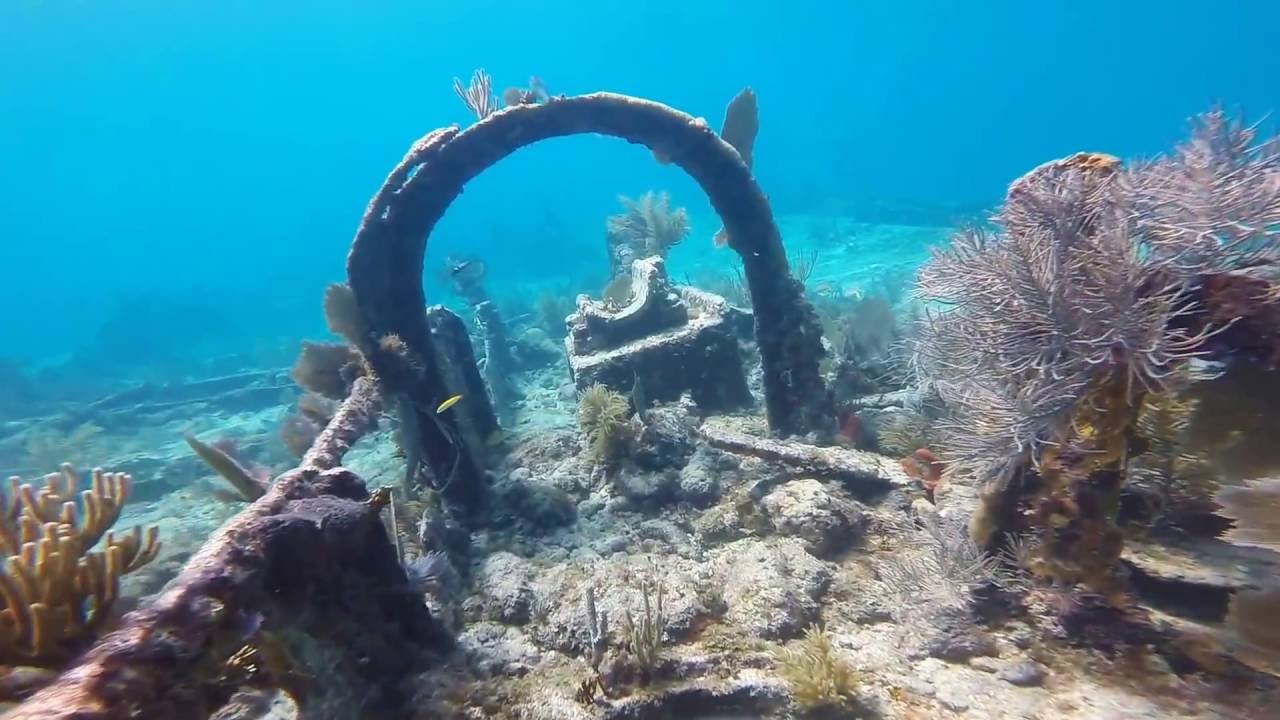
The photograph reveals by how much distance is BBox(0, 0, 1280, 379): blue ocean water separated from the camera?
7775cm

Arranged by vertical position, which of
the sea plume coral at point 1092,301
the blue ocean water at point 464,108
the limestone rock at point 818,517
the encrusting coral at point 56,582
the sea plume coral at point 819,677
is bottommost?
the sea plume coral at point 819,677

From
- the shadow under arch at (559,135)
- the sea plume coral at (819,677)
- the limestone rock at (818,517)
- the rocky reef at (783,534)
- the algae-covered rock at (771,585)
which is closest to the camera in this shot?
the rocky reef at (783,534)

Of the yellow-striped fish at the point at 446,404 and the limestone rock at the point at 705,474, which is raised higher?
the yellow-striped fish at the point at 446,404

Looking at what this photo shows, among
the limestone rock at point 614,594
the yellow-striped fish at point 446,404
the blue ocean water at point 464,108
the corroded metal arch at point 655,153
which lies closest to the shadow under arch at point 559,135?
the corroded metal arch at point 655,153

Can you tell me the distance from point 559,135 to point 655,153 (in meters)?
1.13

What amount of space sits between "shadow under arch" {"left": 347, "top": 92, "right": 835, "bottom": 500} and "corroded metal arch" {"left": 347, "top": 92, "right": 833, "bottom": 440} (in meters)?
0.01

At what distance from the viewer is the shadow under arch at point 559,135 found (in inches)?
248

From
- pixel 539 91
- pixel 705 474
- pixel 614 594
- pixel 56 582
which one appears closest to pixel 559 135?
pixel 539 91

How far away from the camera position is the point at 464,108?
64.2 metres

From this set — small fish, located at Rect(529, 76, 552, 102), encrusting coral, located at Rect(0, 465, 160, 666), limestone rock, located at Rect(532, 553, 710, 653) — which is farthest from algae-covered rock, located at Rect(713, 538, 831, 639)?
small fish, located at Rect(529, 76, 552, 102)

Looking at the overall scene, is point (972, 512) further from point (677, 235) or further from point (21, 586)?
point (677, 235)

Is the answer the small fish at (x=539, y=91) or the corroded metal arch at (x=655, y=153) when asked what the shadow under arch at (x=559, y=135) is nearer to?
the corroded metal arch at (x=655, y=153)

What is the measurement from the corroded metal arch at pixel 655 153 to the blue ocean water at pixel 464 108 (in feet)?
132

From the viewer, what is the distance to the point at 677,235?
14219 millimetres
